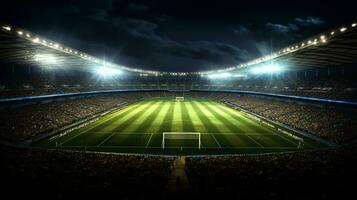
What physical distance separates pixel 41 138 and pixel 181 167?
18663mm

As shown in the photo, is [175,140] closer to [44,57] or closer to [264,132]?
[264,132]

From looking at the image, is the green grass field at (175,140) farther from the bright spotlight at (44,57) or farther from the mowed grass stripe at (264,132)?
the bright spotlight at (44,57)

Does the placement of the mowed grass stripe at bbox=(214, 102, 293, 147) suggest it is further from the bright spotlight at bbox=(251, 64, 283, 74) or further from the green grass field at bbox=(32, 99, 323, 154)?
the bright spotlight at bbox=(251, 64, 283, 74)

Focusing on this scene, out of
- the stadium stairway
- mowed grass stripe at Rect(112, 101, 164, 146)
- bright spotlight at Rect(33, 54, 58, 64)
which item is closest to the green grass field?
mowed grass stripe at Rect(112, 101, 164, 146)

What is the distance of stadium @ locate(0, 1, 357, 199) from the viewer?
11.1 m

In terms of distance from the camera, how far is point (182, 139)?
87.3 ft

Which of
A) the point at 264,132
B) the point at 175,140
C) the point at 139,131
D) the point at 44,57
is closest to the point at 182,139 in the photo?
the point at 175,140

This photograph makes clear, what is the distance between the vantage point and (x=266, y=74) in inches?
2724

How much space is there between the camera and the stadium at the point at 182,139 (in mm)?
11102

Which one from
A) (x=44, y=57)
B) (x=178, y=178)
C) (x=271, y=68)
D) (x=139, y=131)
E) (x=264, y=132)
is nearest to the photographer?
(x=178, y=178)

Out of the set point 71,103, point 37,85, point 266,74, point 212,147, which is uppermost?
point 266,74

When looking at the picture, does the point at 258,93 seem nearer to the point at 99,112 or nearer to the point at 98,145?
the point at 99,112

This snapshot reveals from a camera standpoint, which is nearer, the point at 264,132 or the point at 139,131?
the point at 264,132

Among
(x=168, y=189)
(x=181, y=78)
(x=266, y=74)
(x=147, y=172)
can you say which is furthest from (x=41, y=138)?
(x=181, y=78)
